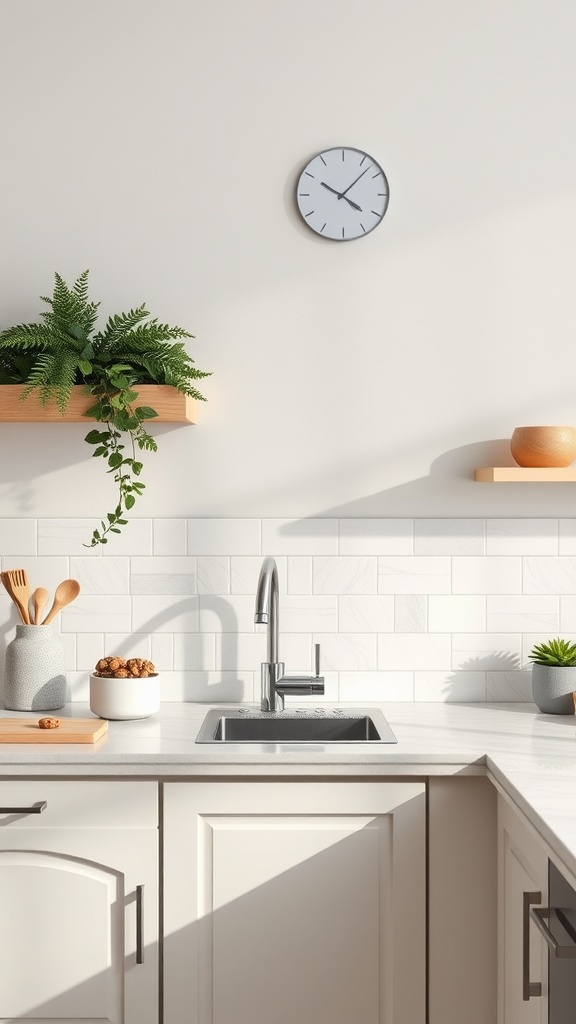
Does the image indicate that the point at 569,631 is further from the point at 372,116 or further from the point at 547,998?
the point at 372,116

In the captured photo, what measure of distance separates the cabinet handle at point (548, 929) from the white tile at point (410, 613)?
3.27 ft

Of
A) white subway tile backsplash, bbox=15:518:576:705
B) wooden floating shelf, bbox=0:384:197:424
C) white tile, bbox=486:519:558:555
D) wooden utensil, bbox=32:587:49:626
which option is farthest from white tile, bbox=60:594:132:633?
white tile, bbox=486:519:558:555

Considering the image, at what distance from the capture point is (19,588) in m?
2.51

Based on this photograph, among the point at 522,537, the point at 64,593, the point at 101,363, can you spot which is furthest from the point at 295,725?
the point at 101,363

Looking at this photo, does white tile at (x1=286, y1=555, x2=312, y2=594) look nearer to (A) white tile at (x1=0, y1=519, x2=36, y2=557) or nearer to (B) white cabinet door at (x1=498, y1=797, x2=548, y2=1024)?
(A) white tile at (x1=0, y1=519, x2=36, y2=557)

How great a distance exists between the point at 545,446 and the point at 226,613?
96 cm

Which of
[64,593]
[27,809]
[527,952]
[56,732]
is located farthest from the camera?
[64,593]

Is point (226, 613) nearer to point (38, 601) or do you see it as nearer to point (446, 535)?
point (38, 601)

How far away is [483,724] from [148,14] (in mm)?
2082

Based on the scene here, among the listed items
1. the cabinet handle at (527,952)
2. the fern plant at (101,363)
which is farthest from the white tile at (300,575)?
the cabinet handle at (527,952)

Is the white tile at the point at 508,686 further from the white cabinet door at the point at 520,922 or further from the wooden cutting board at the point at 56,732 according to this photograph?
the wooden cutting board at the point at 56,732

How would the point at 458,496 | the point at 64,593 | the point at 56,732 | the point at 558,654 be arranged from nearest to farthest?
1. the point at 56,732
2. the point at 558,654
3. the point at 64,593
4. the point at 458,496

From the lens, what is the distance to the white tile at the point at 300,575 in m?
2.58

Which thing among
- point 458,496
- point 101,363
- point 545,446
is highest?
point 101,363
